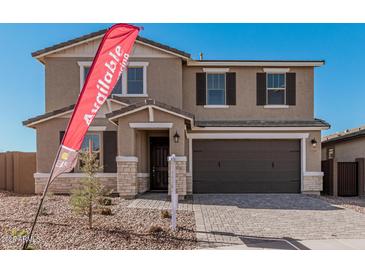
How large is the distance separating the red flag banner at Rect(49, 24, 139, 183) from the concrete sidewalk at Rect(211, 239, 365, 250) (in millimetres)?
3528

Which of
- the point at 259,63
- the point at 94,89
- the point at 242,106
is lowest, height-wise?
the point at 94,89

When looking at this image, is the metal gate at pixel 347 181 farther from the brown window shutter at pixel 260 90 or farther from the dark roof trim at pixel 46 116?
the dark roof trim at pixel 46 116

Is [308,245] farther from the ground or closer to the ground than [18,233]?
closer to the ground

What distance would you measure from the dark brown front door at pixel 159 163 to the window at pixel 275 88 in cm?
525

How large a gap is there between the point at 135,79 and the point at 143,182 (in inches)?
184

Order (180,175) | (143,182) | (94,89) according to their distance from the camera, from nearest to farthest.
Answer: (94,89) → (180,175) → (143,182)

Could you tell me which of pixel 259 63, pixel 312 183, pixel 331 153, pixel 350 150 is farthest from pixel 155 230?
pixel 331 153

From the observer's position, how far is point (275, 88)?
13945 millimetres

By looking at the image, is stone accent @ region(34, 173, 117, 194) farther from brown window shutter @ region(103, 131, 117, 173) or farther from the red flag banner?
the red flag banner

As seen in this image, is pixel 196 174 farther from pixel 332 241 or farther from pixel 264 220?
pixel 332 241

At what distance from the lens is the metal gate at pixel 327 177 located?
43.3 feet

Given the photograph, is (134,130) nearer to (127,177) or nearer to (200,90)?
(127,177)

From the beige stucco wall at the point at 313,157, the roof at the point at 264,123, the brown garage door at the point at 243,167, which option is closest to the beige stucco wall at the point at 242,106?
the roof at the point at 264,123

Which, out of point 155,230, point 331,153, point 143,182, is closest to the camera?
point 155,230
